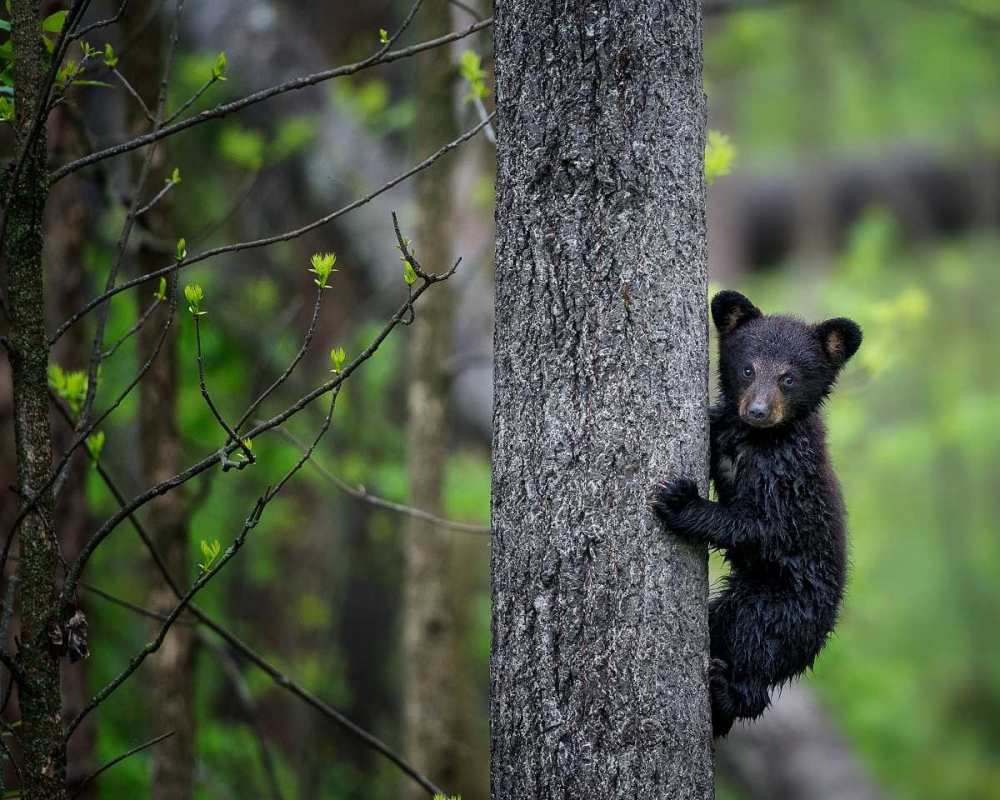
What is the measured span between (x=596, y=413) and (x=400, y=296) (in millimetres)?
6240

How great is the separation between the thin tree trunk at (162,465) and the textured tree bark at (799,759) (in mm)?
4662

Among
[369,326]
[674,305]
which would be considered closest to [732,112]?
[369,326]

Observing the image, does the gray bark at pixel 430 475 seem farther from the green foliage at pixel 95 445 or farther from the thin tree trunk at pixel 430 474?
the green foliage at pixel 95 445

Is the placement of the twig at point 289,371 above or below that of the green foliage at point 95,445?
below

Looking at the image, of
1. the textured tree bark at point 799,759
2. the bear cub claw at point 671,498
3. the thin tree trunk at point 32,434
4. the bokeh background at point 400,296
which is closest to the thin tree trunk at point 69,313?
the bokeh background at point 400,296

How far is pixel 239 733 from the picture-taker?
963cm

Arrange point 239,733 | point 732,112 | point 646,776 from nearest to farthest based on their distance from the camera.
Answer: point 646,776 < point 239,733 < point 732,112

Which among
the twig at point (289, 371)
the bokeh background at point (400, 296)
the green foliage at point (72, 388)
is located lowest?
the twig at point (289, 371)

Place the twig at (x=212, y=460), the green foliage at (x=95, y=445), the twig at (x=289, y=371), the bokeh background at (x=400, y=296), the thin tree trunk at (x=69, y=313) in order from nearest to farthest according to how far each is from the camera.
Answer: the twig at (x=289, y=371), the twig at (x=212, y=460), the green foliage at (x=95, y=445), the thin tree trunk at (x=69, y=313), the bokeh background at (x=400, y=296)

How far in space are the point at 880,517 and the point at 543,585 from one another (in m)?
13.5

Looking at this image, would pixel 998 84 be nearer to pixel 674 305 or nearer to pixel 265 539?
pixel 265 539

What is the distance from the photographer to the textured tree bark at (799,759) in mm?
7688

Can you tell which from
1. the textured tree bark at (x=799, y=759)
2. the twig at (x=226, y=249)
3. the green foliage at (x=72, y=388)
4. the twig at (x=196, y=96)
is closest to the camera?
the twig at (x=226, y=249)

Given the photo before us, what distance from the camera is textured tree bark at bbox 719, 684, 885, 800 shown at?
25.2 feet
